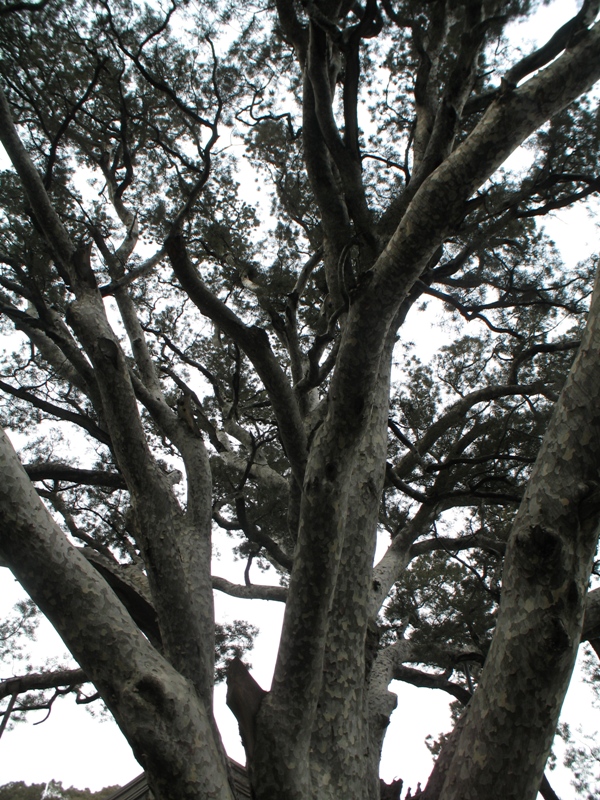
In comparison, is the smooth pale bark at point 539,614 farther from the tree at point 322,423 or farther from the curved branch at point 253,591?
the curved branch at point 253,591

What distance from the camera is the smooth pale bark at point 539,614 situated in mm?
1561

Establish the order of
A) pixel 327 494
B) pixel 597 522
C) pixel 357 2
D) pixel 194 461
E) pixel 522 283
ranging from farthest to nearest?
pixel 522 283, pixel 357 2, pixel 194 461, pixel 327 494, pixel 597 522

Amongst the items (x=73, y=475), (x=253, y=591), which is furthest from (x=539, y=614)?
(x=253, y=591)

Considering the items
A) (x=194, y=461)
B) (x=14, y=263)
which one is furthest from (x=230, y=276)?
(x=194, y=461)

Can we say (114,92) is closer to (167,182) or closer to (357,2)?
(167,182)

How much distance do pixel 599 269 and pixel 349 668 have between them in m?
2.01

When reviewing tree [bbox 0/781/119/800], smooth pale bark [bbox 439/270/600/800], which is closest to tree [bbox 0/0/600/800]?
smooth pale bark [bbox 439/270/600/800]

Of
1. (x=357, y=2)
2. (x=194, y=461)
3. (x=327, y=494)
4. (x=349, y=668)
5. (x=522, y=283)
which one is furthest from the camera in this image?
(x=522, y=283)

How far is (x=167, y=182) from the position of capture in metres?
6.17

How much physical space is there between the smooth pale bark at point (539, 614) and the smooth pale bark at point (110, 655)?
89 centimetres

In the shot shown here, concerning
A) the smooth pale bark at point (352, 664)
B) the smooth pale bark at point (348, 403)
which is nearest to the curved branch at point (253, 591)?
the smooth pale bark at point (352, 664)

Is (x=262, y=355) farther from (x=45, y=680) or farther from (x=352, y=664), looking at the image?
(x=45, y=680)

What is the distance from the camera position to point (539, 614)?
5.29 ft

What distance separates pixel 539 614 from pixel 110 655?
56.7 inches
